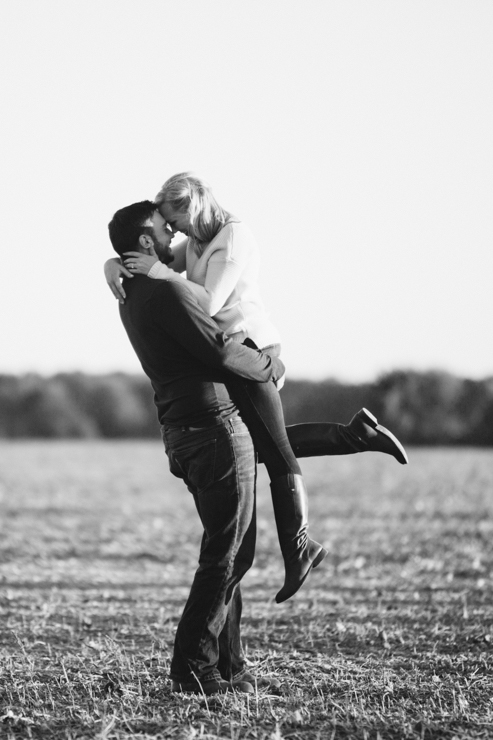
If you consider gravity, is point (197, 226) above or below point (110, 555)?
above

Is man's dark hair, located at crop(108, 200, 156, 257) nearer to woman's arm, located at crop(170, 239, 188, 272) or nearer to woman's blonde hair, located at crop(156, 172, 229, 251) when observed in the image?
woman's blonde hair, located at crop(156, 172, 229, 251)

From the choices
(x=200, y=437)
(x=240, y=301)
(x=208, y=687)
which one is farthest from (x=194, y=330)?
(x=208, y=687)

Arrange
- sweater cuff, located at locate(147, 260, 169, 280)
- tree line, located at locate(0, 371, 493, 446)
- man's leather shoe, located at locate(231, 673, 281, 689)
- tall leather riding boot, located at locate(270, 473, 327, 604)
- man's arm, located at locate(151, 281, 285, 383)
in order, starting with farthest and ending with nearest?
tree line, located at locate(0, 371, 493, 446) < man's leather shoe, located at locate(231, 673, 281, 689) < tall leather riding boot, located at locate(270, 473, 327, 604) < sweater cuff, located at locate(147, 260, 169, 280) < man's arm, located at locate(151, 281, 285, 383)

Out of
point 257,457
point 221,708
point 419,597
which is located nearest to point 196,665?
point 221,708

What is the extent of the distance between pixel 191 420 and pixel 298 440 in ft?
2.30

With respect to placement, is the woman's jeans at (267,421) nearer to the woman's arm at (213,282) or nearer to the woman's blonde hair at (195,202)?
the woman's arm at (213,282)

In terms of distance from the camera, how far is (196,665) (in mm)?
4301

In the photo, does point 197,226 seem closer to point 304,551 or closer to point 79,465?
point 304,551

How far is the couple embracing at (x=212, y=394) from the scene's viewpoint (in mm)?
4145

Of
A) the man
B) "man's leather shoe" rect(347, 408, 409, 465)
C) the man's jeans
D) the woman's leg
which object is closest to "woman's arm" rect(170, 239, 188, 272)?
the man

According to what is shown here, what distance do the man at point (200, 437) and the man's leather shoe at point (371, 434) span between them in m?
0.55

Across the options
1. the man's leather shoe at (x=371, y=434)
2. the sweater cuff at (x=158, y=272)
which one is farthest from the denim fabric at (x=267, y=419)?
the sweater cuff at (x=158, y=272)

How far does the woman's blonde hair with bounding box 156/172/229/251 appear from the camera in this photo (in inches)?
165

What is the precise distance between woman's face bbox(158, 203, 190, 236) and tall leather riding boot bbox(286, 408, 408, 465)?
1.21 metres
